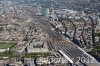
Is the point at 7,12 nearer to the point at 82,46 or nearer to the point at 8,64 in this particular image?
the point at 82,46

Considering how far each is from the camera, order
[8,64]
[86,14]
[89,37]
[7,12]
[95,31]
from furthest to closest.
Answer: [7,12] → [86,14] → [95,31] → [89,37] → [8,64]

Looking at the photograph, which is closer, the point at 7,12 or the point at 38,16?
the point at 38,16

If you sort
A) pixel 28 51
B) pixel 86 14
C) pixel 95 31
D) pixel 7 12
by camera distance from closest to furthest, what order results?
pixel 28 51 < pixel 95 31 < pixel 86 14 < pixel 7 12

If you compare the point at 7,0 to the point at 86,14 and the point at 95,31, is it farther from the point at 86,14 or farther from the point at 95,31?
the point at 95,31

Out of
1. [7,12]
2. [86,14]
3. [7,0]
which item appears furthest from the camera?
[7,0]

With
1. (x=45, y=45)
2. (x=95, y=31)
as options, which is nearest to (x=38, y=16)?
(x=95, y=31)

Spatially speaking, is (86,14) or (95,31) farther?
(86,14)

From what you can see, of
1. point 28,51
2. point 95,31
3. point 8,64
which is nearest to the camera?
point 8,64

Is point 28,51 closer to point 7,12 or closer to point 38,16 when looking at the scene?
point 38,16

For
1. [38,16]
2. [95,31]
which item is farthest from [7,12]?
[95,31]
